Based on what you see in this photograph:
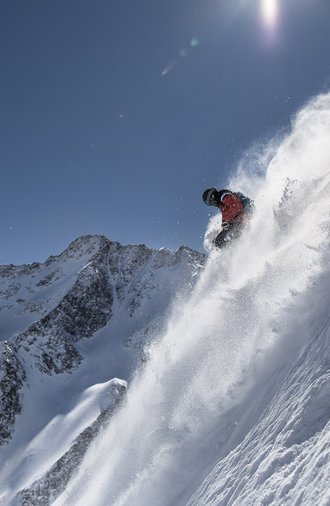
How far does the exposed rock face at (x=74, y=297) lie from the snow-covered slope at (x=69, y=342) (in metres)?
0.25

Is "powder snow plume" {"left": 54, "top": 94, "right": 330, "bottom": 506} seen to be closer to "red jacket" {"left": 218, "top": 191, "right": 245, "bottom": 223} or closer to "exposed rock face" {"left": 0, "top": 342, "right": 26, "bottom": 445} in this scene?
"red jacket" {"left": 218, "top": 191, "right": 245, "bottom": 223}

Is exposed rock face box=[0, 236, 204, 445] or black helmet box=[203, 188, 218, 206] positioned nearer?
black helmet box=[203, 188, 218, 206]

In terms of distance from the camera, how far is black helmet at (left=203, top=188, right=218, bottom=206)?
1697cm

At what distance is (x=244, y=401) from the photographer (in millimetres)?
7531

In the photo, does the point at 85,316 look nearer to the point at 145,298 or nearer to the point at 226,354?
the point at 145,298

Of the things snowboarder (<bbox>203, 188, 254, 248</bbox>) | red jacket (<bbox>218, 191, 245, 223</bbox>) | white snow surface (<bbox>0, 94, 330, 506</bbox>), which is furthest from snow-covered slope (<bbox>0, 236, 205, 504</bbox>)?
white snow surface (<bbox>0, 94, 330, 506</bbox>)

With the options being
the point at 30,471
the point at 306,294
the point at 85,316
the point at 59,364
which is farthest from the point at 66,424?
the point at 306,294

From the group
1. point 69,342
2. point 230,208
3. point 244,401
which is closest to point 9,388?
point 69,342

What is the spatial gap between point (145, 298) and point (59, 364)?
27.6 metres

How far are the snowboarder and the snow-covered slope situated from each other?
116 ft

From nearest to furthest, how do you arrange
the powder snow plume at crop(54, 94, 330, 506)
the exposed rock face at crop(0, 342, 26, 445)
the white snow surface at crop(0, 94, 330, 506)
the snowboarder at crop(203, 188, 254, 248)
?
the white snow surface at crop(0, 94, 330, 506)
the powder snow plume at crop(54, 94, 330, 506)
the snowboarder at crop(203, 188, 254, 248)
the exposed rock face at crop(0, 342, 26, 445)

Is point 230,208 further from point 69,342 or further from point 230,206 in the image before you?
point 69,342

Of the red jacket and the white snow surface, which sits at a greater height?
the red jacket

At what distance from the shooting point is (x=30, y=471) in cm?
5506
